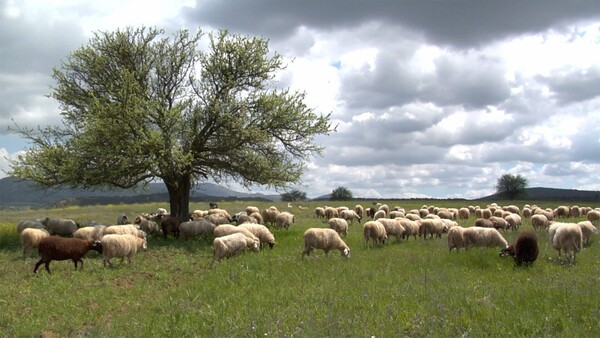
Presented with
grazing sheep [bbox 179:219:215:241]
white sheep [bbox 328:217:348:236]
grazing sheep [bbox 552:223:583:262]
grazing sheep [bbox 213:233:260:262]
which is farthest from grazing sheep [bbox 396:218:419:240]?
grazing sheep [bbox 179:219:215:241]

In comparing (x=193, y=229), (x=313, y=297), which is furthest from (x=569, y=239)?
(x=193, y=229)

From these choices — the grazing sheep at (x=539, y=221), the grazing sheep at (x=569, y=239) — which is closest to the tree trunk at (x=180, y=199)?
the grazing sheep at (x=569, y=239)

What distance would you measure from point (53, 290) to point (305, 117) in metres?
16.0

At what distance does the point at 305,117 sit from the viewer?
25.2m

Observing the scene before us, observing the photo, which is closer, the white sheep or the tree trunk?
the white sheep

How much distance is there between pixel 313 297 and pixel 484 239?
10078 millimetres

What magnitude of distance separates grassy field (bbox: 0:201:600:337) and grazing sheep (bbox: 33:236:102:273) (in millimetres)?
444

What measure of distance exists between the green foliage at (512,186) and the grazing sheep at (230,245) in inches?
3946

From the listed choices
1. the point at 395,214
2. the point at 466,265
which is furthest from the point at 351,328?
the point at 395,214

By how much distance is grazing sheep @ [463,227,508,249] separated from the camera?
17.3m

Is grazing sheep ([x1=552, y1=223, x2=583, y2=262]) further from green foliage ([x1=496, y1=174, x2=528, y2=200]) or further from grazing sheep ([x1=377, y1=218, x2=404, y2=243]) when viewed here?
green foliage ([x1=496, y1=174, x2=528, y2=200])

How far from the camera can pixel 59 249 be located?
15.0 metres

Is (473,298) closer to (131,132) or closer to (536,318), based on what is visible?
(536,318)

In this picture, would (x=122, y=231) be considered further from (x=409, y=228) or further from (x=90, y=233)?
(x=409, y=228)
